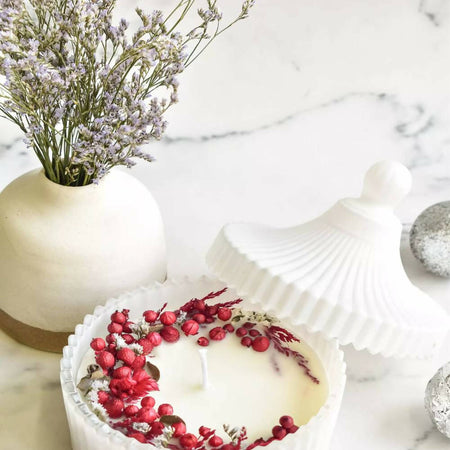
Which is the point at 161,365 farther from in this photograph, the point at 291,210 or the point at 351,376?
the point at 291,210

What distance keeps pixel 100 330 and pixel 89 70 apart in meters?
0.28

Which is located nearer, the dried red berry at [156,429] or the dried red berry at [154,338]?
the dried red berry at [156,429]

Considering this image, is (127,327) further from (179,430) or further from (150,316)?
(179,430)

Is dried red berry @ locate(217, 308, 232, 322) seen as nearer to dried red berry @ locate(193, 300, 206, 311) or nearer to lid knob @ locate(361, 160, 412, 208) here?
dried red berry @ locate(193, 300, 206, 311)

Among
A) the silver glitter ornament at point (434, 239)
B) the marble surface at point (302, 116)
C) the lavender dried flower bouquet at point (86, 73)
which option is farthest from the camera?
the marble surface at point (302, 116)

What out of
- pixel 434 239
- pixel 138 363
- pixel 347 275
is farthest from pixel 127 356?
pixel 434 239

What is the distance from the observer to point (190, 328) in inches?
36.0

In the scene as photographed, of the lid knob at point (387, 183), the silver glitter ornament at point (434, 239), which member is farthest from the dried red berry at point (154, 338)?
the silver glitter ornament at point (434, 239)

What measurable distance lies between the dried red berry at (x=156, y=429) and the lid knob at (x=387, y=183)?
318 millimetres

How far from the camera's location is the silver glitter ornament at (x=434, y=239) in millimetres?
1071

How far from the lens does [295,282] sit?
84cm

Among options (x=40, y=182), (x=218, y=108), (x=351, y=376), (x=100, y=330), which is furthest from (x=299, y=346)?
(x=218, y=108)

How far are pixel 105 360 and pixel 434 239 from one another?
0.46 metres

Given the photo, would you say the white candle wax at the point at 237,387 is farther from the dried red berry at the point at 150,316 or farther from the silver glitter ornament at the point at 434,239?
the silver glitter ornament at the point at 434,239
